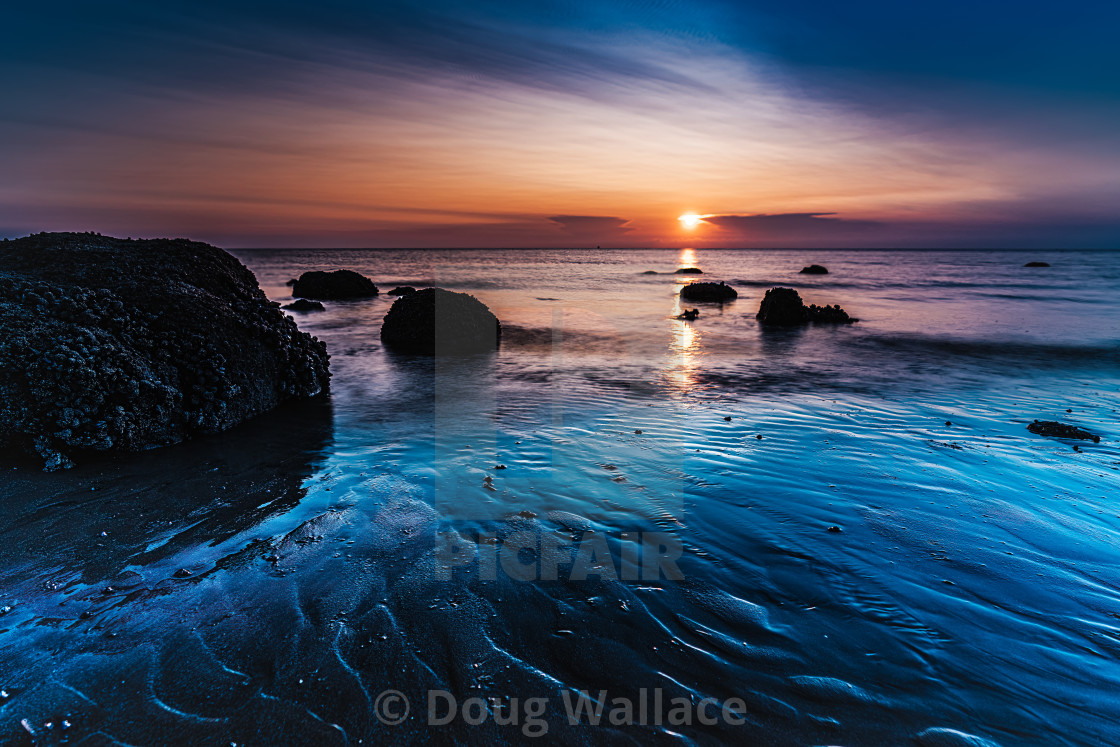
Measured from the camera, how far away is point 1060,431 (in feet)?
22.5

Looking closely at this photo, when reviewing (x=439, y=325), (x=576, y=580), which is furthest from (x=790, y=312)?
(x=576, y=580)

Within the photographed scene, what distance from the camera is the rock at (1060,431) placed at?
22.1 feet

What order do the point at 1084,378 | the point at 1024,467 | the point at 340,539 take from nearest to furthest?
the point at 340,539
the point at 1024,467
the point at 1084,378

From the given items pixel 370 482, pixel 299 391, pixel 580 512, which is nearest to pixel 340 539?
pixel 370 482

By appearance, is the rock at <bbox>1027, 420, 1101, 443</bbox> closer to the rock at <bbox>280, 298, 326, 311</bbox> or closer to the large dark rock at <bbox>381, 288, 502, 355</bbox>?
the large dark rock at <bbox>381, 288, 502, 355</bbox>

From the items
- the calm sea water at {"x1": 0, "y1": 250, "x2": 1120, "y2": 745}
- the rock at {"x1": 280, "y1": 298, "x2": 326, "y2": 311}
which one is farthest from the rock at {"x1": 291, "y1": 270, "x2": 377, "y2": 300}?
the calm sea water at {"x1": 0, "y1": 250, "x2": 1120, "y2": 745}

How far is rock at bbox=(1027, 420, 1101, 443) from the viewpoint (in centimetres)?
674

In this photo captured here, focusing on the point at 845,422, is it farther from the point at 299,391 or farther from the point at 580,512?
the point at 299,391

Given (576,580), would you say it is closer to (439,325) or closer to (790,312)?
(439,325)

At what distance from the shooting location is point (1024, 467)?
5.72m

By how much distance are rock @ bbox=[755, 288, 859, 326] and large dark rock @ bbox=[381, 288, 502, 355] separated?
1050 cm

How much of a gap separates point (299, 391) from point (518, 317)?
13548 mm

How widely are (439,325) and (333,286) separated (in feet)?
49.9

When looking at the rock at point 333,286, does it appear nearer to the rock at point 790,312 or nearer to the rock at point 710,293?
the rock at point 710,293
